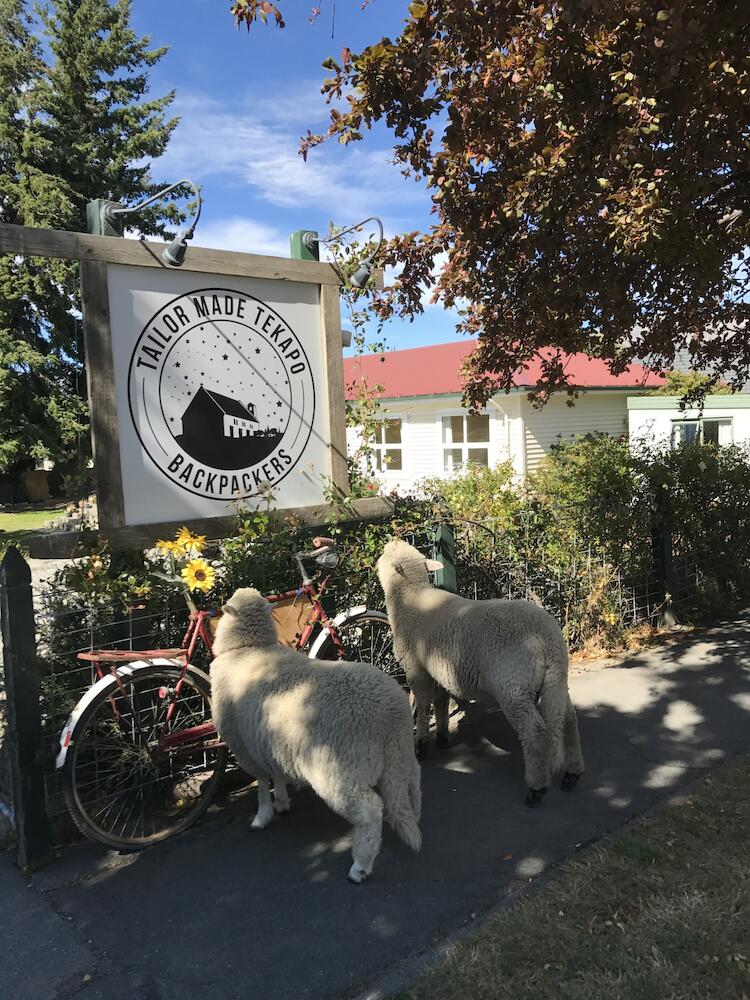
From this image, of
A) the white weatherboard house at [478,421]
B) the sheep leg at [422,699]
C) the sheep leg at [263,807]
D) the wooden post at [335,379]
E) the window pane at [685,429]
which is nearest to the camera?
the sheep leg at [263,807]

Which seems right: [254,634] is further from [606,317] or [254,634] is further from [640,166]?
[606,317]

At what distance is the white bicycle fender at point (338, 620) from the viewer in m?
4.37

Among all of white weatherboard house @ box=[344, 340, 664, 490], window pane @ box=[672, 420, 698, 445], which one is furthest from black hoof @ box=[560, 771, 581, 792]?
window pane @ box=[672, 420, 698, 445]

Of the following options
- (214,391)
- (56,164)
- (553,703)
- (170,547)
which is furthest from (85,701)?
(56,164)

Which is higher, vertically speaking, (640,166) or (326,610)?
(640,166)

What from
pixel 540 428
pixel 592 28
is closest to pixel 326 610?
pixel 592 28

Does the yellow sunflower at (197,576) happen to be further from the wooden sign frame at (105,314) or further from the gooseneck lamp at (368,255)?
the gooseneck lamp at (368,255)

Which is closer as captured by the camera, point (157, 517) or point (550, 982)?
point (550, 982)

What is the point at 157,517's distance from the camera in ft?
13.1

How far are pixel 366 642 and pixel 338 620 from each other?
1.69ft

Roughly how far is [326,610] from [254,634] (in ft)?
3.52

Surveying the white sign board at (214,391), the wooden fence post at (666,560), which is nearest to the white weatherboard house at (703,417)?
the wooden fence post at (666,560)

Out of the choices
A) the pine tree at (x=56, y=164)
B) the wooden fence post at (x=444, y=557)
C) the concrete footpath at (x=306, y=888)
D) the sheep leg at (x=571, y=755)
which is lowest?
the concrete footpath at (x=306, y=888)

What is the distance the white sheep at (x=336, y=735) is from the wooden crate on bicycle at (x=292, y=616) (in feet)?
2.17
